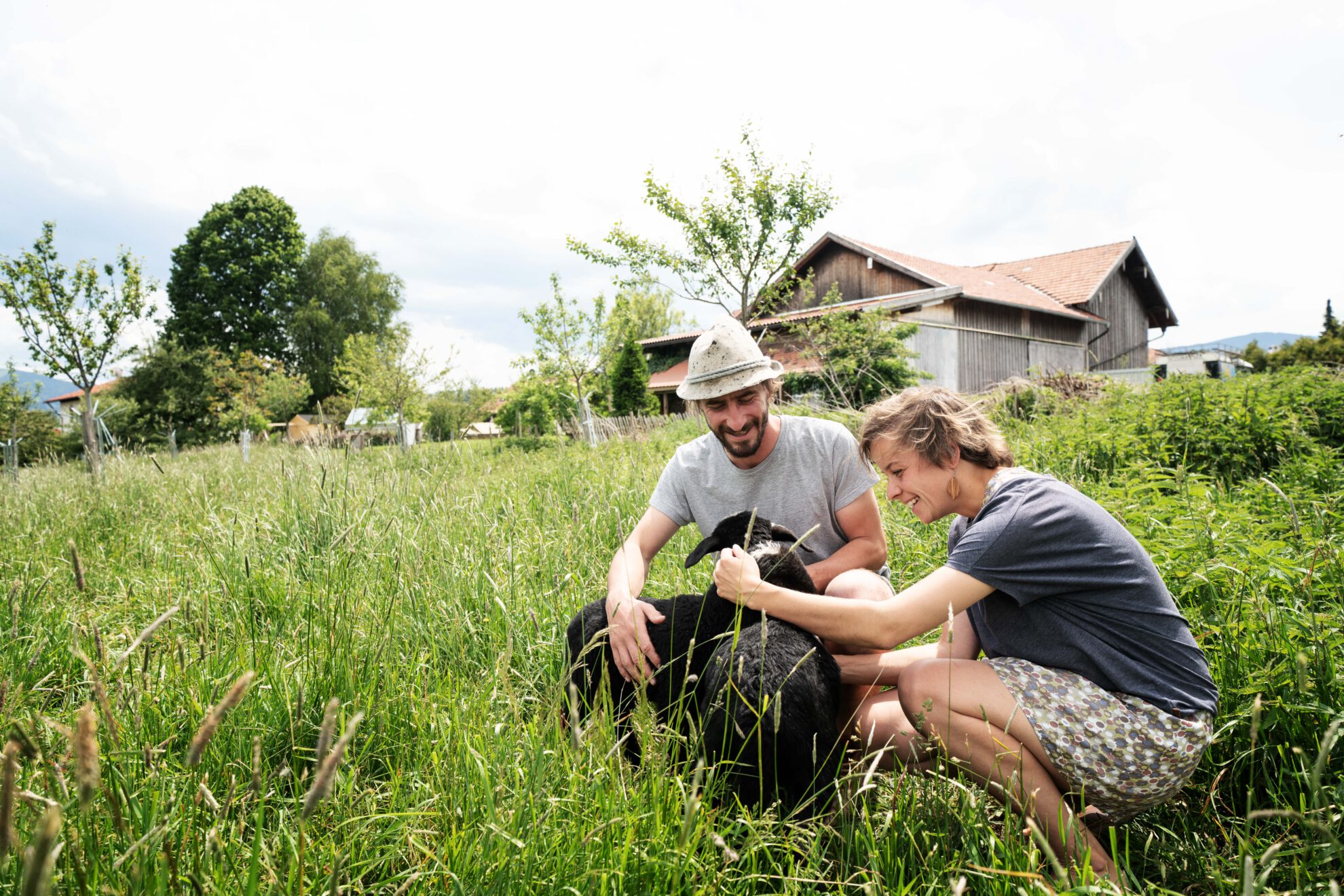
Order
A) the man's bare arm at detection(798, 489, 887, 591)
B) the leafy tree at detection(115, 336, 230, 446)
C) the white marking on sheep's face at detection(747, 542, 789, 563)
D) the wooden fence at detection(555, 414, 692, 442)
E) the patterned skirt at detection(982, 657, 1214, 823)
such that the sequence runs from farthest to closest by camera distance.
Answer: the leafy tree at detection(115, 336, 230, 446)
the wooden fence at detection(555, 414, 692, 442)
the man's bare arm at detection(798, 489, 887, 591)
the white marking on sheep's face at detection(747, 542, 789, 563)
the patterned skirt at detection(982, 657, 1214, 823)

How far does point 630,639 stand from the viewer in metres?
2.29

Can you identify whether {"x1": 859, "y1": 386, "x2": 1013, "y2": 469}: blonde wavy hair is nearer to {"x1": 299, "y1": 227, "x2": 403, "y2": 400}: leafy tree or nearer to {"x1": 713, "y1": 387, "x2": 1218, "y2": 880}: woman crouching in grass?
{"x1": 713, "y1": 387, "x2": 1218, "y2": 880}: woman crouching in grass

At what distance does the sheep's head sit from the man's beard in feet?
1.82

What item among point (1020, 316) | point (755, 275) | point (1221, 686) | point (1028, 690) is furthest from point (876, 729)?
point (1020, 316)

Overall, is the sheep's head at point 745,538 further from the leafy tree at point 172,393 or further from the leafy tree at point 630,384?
the leafy tree at point 172,393

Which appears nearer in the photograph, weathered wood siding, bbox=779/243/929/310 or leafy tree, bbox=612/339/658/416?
weathered wood siding, bbox=779/243/929/310

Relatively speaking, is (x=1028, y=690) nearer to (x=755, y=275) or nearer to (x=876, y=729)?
(x=876, y=729)

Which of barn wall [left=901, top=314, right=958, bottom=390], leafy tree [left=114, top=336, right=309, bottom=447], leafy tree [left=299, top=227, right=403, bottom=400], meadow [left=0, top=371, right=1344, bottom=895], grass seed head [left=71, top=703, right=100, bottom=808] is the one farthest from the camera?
leafy tree [left=299, top=227, right=403, bottom=400]

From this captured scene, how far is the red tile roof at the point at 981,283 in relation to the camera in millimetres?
23312

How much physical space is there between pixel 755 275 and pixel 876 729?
61.1 feet

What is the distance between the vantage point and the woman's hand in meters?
1.95

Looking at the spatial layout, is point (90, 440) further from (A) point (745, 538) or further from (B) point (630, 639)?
(A) point (745, 538)

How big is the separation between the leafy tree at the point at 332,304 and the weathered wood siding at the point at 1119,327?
126 feet

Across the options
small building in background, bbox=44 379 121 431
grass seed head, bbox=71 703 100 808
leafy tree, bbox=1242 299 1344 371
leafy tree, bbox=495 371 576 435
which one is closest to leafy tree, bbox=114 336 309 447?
small building in background, bbox=44 379 121 431
